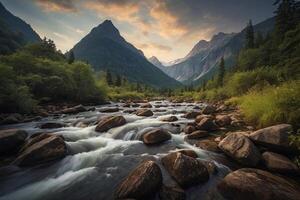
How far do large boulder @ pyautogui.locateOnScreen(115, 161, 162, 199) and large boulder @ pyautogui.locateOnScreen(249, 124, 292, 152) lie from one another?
4986mm

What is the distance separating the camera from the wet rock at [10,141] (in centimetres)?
911

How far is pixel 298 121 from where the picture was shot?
8.26 meters

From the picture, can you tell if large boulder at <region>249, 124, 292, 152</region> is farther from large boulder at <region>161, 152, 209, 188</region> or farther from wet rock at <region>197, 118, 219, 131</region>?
wet rock at <region>197, 118, 219, 131</region>

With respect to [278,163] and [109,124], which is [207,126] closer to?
[278,163]

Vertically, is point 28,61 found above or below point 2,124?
above

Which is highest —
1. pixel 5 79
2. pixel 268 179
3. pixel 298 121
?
pixel 5 79

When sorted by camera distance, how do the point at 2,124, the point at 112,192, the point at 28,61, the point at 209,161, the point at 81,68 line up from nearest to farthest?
1. the point at 112,192
2. the point at 209,161
3. the point at 2,124
4. the point at 28,61
5. the point at 81,68

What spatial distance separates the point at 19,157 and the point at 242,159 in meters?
9.79

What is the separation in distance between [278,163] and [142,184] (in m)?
5.25

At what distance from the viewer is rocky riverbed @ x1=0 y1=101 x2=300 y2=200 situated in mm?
5809

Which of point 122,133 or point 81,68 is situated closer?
point 122,133

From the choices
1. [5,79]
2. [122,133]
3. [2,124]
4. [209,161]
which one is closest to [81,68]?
[5,79]

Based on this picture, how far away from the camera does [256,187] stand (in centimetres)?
547

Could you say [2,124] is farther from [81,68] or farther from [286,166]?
[81,68]
